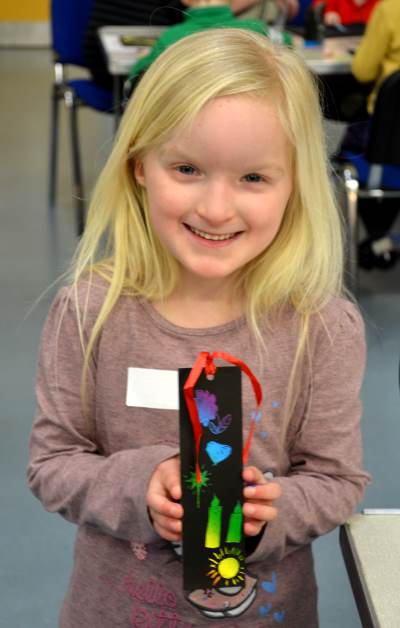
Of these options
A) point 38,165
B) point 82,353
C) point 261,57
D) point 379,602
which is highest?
point 261,57

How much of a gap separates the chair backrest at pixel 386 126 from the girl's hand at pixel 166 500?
2.37 metres

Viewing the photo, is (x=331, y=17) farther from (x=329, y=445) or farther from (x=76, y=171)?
(x=329, y=445)

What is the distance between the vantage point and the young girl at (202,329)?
1.00m

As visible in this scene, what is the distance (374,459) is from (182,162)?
1667mm

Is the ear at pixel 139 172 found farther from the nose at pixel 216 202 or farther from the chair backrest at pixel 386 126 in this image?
the chair backrest at pixel 386 126

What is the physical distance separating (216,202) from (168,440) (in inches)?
10.6

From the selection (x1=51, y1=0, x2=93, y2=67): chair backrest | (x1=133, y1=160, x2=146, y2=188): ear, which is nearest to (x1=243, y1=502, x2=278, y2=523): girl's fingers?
(x1=133, y1=160, x2=146, y2=188): ear

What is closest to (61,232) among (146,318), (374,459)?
(374,459)

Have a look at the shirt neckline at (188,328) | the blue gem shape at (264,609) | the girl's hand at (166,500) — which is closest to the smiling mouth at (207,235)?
the shirt neckline at (188,328)

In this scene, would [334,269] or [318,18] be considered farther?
[318,18]

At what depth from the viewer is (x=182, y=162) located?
99 centimetres

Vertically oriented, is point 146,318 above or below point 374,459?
above

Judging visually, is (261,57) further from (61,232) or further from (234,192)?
(61,232)

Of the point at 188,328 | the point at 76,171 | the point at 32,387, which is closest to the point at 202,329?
the point at 188,328
